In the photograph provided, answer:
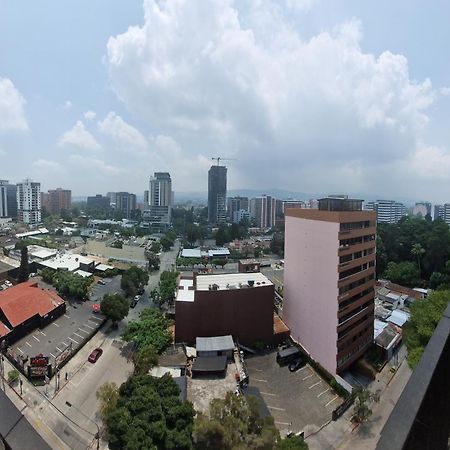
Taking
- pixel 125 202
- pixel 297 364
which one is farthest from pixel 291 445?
pixel 125 202

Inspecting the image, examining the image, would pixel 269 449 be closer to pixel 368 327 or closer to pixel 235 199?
pixel 368 327

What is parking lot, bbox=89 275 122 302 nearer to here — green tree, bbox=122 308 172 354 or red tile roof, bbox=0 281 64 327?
red tile roof, bbox=0 281 64 327

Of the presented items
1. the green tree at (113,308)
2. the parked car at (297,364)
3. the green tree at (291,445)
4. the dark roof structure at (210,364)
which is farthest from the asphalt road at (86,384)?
the parked car at (297,364)

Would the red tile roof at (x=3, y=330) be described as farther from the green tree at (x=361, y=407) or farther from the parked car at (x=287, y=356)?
the green tree at (x=361, y=407)

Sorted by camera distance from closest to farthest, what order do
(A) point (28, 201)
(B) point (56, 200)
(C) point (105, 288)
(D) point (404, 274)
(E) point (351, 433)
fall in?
(E) point (351, 433)
(C) point (105, 288)
(D) point (404, 274)
(A) point (28, 201)
(B) point (56, 200)

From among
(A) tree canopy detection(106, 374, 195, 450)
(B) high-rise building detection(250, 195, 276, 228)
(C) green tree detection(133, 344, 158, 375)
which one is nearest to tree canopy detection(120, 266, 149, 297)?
(C) green tree detection(133, 344, 158, 375)

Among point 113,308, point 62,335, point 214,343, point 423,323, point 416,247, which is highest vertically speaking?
point 416,247

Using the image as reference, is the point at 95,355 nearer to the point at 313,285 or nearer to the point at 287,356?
the point at 287,356

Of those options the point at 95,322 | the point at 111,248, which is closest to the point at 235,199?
the point at 111,248

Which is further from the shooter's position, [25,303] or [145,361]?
[25,303]
